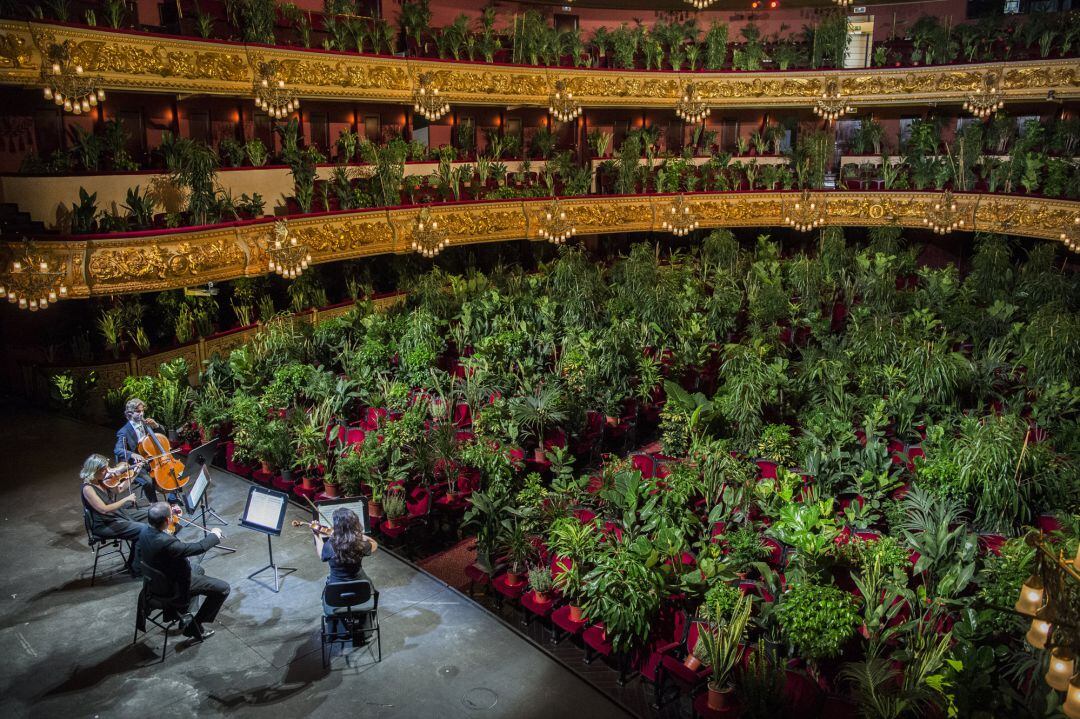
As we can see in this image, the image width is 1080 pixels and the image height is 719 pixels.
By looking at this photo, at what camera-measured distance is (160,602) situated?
21.8 feet

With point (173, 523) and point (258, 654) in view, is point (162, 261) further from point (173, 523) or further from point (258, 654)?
point (258, 654)

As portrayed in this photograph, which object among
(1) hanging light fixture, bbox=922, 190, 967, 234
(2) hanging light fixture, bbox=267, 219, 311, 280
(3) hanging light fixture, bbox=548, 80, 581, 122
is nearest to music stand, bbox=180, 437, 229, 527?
(2) hanging light fixture, bbox=267, 219, 311, 280

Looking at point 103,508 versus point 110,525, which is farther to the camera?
point 110,525

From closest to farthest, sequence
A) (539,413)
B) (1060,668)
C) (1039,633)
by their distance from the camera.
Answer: (1060,668) < (1039,633) < (539,413)

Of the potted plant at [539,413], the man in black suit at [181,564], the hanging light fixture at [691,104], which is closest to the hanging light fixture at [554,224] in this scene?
the hanging light fixture at [691,104]

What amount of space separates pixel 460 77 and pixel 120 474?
13696mm

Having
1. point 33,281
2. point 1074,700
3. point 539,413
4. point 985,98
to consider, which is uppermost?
point 985,98

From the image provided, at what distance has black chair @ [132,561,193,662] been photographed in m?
6.55

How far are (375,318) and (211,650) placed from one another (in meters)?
8.17

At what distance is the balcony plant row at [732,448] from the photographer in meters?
6.42

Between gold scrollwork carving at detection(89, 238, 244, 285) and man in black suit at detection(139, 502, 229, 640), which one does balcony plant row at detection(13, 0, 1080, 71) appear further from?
man in black suit at detection(139, 502, 229, 640)

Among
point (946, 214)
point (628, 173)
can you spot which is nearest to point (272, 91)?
point (628, 173)

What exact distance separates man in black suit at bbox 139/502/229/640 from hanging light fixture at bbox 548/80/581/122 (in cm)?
1606

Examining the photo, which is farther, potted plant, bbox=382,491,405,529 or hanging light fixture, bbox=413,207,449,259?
hanging light fixture, bbox=413,207,449,259
